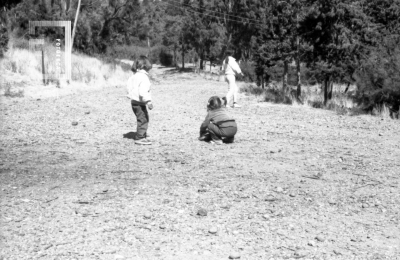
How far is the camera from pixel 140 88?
888 cm

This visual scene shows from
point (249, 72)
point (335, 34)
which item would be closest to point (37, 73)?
point (335, 34)

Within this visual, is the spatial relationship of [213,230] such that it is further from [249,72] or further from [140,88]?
[249,72]

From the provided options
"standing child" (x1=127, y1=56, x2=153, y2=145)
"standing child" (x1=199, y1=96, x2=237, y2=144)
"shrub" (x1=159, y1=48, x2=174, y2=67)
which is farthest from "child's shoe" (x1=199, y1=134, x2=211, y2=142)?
"shrub" (x1=159, y1=48, x2=174, y2=67)

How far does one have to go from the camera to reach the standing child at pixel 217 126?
9.19m

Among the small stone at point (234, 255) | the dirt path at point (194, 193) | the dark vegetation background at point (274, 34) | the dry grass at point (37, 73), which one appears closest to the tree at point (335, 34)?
the dark vegetation background at point (274, 34)

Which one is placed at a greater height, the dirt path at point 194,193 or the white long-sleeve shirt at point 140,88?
the white long-sleeve shirt at point 140,88

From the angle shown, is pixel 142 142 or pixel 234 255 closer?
pixel 234 255

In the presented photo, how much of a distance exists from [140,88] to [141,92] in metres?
0.08

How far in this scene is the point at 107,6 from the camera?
3669 cm

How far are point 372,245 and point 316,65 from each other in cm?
1422

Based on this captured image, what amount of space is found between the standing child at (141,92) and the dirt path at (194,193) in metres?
0.49

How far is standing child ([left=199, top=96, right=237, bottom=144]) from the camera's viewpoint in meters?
9.19

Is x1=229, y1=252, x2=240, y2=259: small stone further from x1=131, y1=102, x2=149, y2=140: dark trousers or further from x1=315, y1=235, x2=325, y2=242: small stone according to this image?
x1=131, y1=102, x2=149, y2=140: dark trousers

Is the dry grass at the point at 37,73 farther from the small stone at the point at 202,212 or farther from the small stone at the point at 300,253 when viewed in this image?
the small stone at the point at 300,253
